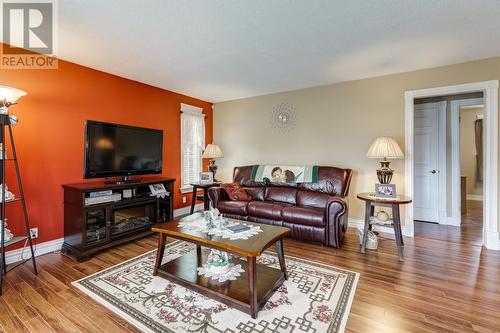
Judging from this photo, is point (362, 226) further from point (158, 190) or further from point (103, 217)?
point (103, 217)

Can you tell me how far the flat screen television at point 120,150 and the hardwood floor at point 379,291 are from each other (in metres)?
1.06

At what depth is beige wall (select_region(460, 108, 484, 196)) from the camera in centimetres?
583

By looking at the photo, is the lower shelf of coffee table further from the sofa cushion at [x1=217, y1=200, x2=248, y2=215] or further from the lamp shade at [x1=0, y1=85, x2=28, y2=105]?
the lamp shade at [x1=0, y1=85, x2=28, y2=105]

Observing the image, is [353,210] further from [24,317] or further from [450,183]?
[24,317]

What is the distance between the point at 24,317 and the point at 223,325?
57.9 inches

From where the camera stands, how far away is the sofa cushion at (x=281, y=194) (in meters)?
3.74

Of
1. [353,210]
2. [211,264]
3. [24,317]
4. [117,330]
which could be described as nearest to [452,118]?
[353,210]

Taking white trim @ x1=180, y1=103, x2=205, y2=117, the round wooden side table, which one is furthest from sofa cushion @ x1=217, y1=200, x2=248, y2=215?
white trim @ x1=180, y1=103, x2=205, y2=117

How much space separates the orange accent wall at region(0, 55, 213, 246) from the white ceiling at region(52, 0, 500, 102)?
276 mm

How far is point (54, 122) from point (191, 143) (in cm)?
231

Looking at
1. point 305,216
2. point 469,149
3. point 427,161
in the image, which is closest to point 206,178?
point 305,216

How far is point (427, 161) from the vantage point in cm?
427

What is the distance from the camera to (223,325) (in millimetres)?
1620

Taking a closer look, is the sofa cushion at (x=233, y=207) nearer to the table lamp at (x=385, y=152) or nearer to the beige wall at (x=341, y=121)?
the beige wall at (x=341, y=121)
